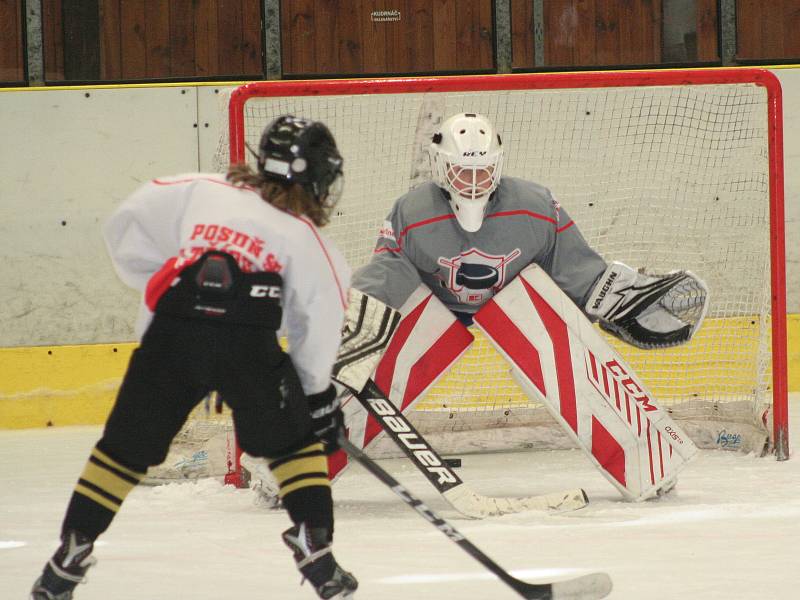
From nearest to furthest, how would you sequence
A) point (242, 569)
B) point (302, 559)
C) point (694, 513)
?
point (302, 559)
point (242, 569)
point (694, 513)

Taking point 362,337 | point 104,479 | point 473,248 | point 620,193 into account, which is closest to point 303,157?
point 104,479

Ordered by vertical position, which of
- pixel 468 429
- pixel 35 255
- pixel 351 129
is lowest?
pixel 468 429

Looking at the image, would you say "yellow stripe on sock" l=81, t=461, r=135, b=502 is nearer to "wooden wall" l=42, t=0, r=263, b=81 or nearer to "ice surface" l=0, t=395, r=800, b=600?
"ice surface" l=0, t=395, r=800, b=600

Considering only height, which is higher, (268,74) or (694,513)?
(268,74)

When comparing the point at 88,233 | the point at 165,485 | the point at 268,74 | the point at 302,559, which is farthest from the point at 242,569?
the point at 268,74

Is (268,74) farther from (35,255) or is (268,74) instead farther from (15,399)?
(15,399)

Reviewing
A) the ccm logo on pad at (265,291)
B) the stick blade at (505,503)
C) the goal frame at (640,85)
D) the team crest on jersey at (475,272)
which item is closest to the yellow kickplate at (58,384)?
the goal frame at (640,85)

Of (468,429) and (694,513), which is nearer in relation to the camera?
(694,513)

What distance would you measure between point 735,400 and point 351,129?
1683mm

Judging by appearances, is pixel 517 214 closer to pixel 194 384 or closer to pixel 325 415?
pixel 325 415

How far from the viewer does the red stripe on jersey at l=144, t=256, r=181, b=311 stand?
2039 mm

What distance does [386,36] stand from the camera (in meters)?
5.36

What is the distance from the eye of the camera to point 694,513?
9.84 feet

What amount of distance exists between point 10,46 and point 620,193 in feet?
8.65
